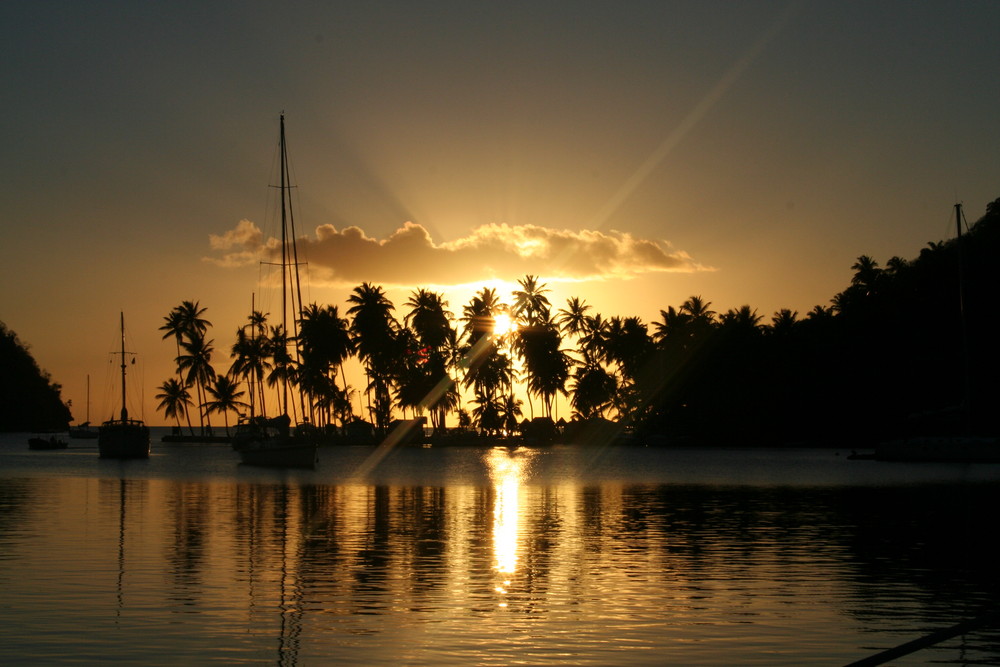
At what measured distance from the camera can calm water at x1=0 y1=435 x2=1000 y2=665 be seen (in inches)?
595

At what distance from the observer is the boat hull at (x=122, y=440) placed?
93.2m

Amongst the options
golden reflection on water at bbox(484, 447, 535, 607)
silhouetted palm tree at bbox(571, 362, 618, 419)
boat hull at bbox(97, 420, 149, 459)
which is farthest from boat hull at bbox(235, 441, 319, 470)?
silhouetted palm tree at bbox(571, 362, 618, 419)

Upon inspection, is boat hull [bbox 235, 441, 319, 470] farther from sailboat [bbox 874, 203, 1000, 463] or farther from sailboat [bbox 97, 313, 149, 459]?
sailboat [bbox 874, 203, 1000, 463]

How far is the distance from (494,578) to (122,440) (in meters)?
78.9

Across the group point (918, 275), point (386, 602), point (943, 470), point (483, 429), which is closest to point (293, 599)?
point (386, 602)

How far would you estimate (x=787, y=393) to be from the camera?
117 m

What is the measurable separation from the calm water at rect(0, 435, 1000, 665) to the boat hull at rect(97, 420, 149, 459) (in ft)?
162

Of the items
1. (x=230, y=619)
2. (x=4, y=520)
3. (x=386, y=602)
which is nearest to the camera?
(x=230, y=619)

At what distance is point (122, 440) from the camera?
93.4 metres

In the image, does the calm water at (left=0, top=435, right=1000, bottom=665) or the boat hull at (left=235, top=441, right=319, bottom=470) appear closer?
the calm water at (left=0, top=435, right=1000, bottom=665)

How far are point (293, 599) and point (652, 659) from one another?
7416 millimetres

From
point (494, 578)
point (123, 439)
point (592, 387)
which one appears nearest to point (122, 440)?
point (123, 439)

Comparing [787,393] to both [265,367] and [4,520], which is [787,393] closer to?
[265,367]

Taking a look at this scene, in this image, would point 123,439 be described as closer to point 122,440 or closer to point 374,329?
point 122,440
